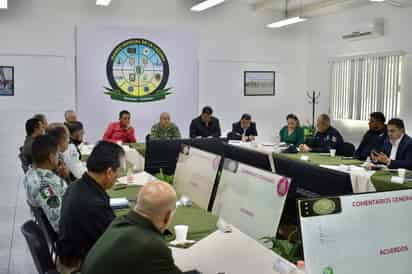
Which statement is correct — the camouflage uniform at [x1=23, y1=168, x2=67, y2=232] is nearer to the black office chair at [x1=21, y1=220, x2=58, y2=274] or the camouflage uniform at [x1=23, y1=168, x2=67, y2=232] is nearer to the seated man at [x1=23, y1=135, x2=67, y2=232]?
the seated man at [x1=23, y1=135, x2=67, y2=232]

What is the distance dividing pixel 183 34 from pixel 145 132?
2233mm

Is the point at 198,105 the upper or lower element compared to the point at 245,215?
upper

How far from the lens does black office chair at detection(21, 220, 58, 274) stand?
2312 millimetres

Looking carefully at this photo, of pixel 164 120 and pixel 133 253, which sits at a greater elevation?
pixel 164 120

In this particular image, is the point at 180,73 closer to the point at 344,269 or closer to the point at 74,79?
the point at 74,79

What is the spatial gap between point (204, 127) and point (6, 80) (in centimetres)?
376

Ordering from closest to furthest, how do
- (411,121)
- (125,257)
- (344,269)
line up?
(344,269)
(125,257)
(411,121)

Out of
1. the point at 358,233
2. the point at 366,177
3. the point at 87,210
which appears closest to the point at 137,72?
the point at 366,177

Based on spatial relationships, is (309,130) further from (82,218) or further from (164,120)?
(82,218)

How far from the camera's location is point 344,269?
1.50 metres

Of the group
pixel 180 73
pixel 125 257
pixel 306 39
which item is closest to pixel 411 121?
pixel 306 39

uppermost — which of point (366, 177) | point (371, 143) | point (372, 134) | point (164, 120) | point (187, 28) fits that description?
point (187, 28)

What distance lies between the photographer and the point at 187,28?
9.56 metres

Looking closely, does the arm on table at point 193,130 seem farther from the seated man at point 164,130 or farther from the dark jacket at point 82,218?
the dark jacket at point 82,218
